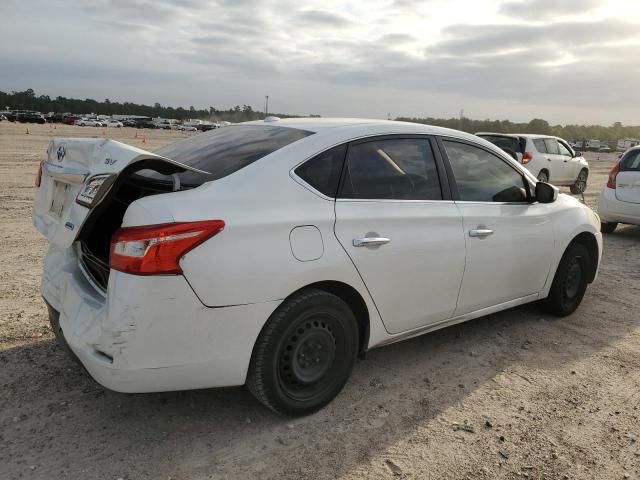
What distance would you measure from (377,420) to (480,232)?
151 cm

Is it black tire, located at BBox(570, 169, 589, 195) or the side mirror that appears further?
black tire, located at BBox(570, 169, 589, 195)

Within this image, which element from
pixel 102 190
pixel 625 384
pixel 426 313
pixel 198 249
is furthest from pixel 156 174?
pixel 625 384

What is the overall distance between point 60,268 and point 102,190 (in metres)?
0.75

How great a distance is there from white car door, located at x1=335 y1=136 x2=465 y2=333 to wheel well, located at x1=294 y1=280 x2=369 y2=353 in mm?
95

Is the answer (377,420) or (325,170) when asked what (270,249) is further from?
(377,420)

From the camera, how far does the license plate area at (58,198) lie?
3.26 metres

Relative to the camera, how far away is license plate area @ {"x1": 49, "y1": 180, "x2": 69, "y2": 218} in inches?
128

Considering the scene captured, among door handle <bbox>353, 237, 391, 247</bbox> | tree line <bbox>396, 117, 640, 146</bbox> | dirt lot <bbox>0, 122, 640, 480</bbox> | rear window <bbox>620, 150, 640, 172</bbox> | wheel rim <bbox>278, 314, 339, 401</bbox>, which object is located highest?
tree line <bbox>396, 117, 640, 146</bbox>

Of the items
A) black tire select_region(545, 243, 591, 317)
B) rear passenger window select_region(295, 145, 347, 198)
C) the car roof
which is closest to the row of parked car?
black tire select_region(545, 243, 591, 317)

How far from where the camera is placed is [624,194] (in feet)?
29.7

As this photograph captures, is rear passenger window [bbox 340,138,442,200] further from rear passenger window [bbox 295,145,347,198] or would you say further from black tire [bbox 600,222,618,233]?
black tire [bbox 600,222,618,233]

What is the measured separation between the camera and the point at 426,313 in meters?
3.71

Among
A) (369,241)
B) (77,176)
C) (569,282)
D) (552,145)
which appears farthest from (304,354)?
(552,145)

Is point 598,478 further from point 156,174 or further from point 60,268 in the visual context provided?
point 60,268
